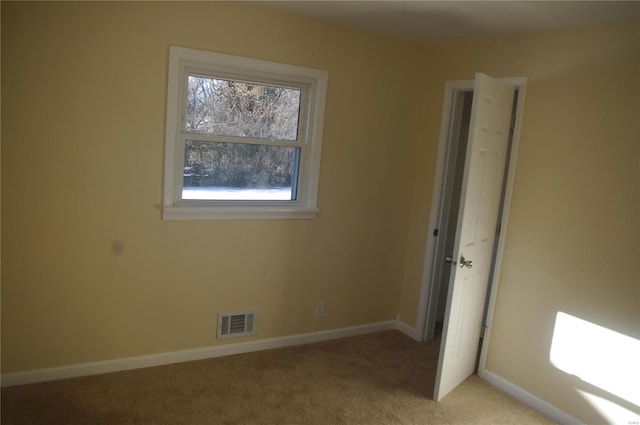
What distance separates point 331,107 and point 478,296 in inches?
65.6

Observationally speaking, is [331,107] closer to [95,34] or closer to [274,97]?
[274,97]

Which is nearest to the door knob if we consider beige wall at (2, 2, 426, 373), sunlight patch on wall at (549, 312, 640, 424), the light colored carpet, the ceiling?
sunlight patch on wall at (549, 312, 640, 424)

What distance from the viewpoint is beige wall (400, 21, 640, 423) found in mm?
2488

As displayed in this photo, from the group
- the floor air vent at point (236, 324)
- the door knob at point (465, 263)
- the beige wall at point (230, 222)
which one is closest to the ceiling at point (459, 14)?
the beige wall at point (230, 222)

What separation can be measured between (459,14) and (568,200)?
50.1 inches

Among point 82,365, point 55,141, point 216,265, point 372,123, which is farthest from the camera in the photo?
point 372,123

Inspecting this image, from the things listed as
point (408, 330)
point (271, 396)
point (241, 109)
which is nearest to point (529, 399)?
point (408, 330)

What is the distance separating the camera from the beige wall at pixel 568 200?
249cm

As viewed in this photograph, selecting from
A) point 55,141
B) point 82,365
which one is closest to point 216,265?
point 82,365

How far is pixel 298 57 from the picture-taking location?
315 centimetres

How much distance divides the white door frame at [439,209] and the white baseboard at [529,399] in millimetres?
79

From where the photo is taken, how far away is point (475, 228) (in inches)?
115

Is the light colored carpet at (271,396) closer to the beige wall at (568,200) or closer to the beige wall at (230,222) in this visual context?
the beige wall at (230,222)

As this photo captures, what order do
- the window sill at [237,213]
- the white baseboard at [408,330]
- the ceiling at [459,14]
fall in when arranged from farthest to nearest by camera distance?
the white baseboard at [408,330], the window sill at [237,213], the ceiling at [459,14]
